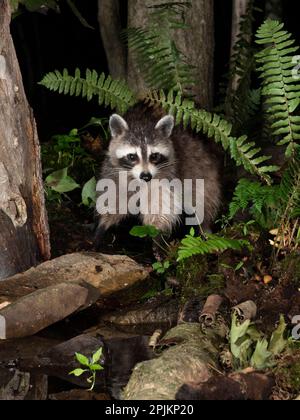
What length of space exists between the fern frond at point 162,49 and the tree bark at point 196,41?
0.42ft

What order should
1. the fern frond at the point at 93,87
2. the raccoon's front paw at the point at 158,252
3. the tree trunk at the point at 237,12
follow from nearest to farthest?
1. the raccoon's front paw at the point at 158,252
2. the fern frond at the point at 93,87
3. the tree trunk at the point at 237,12

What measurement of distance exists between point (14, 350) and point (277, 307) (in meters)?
1.75

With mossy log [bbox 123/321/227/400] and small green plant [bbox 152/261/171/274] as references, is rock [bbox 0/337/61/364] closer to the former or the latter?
mossy log [bbox 123/321/227/400]

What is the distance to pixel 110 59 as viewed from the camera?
9.17m

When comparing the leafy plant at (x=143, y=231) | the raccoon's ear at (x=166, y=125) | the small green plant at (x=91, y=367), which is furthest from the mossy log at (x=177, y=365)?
the raccoon's ear at (x=166, y=125)

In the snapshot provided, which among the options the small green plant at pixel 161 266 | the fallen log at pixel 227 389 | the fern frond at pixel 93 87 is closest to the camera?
the fallen log at pixel 227 389

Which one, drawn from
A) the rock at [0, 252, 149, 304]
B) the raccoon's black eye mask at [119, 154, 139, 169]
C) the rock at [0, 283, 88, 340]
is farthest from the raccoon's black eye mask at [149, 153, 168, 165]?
the rock at [0, 283, 88, 340]

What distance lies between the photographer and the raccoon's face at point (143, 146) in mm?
7000

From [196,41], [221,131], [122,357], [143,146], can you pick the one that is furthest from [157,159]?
[122,357]

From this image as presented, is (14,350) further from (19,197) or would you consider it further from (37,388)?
(19,197)

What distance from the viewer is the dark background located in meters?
11.1

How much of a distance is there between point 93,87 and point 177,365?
10.4 ft

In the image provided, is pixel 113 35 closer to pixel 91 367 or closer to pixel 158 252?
pixel 158 252

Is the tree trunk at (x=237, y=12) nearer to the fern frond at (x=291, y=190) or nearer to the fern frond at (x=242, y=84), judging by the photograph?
the fern frond at (x=242, y=84)
